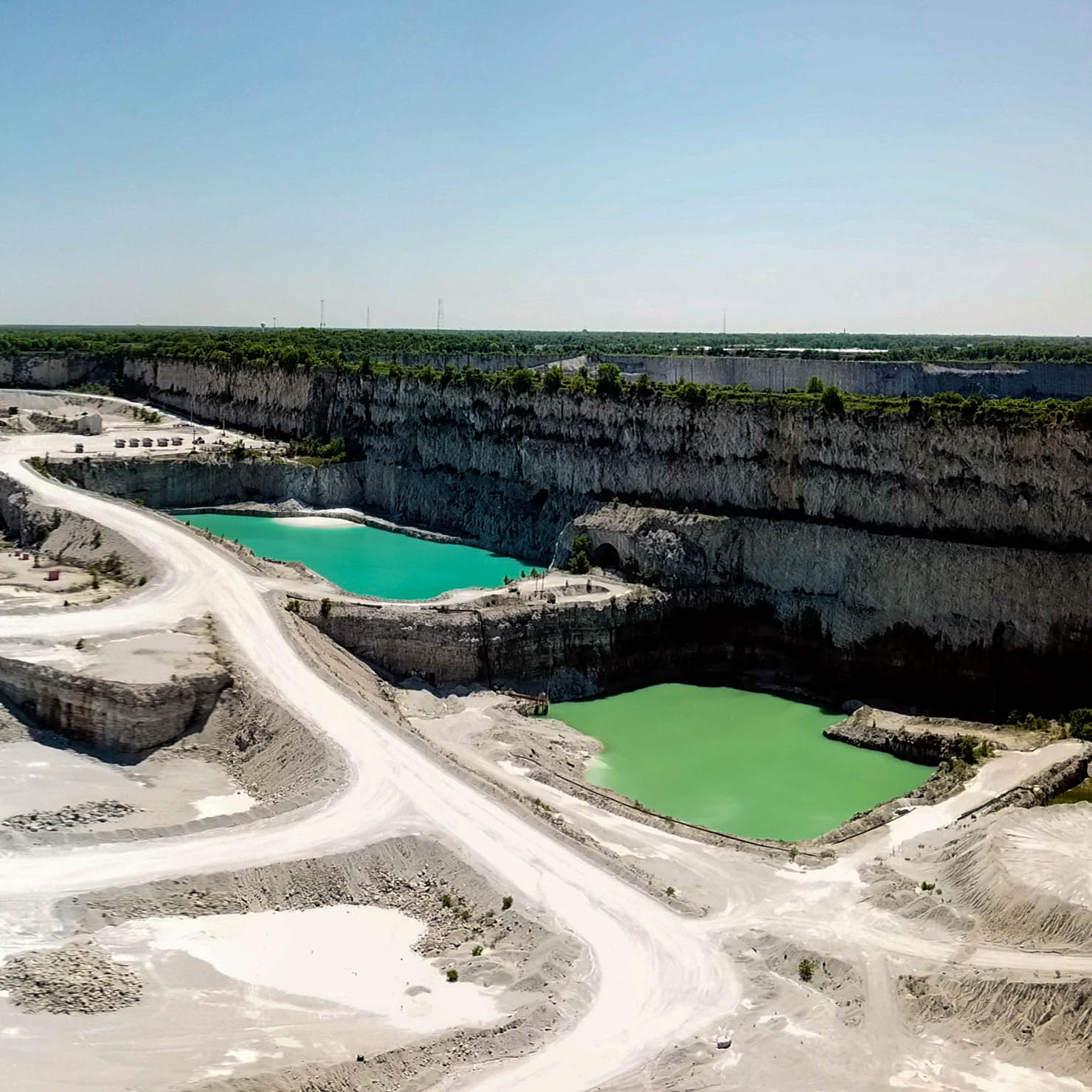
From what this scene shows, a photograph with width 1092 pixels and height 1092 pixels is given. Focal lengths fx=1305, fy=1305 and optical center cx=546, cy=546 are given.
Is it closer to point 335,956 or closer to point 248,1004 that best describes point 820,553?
point 335,956

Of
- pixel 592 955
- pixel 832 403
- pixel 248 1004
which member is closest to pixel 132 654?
pixel 248 1004

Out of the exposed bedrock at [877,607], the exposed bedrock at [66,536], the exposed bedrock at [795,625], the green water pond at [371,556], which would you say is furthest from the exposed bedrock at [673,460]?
the exposed bedrock at [66,536]

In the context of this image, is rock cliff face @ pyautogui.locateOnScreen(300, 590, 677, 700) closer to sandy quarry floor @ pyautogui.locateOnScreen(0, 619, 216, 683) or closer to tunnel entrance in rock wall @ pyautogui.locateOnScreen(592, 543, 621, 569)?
tunnel entrance in rock wall @ pyautogui.locateOnScreen(592, 543, 621, 569)

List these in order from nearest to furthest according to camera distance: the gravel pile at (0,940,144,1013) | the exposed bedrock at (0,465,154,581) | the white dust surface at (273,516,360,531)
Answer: the gravel pile at (0,940,144,1013) < the exposed bedrock at (0,465,154,581) < the white dust surface at (273,516,360,531)

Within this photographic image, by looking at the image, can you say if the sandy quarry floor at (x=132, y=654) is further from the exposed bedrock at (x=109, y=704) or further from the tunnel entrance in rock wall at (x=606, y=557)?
the tunnel entrance in rock wall at (x=606, y=557)

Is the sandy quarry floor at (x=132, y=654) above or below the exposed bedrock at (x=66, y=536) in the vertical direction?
below

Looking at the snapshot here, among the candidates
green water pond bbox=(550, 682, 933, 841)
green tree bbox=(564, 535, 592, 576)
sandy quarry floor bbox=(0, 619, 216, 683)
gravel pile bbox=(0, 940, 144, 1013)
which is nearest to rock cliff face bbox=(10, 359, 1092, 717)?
green tree bbox=(564, 535, 592, 576)

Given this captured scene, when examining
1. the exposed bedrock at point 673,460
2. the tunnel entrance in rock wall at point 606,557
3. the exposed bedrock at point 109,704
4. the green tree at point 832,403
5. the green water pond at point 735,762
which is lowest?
the green water pond at point 735,762
